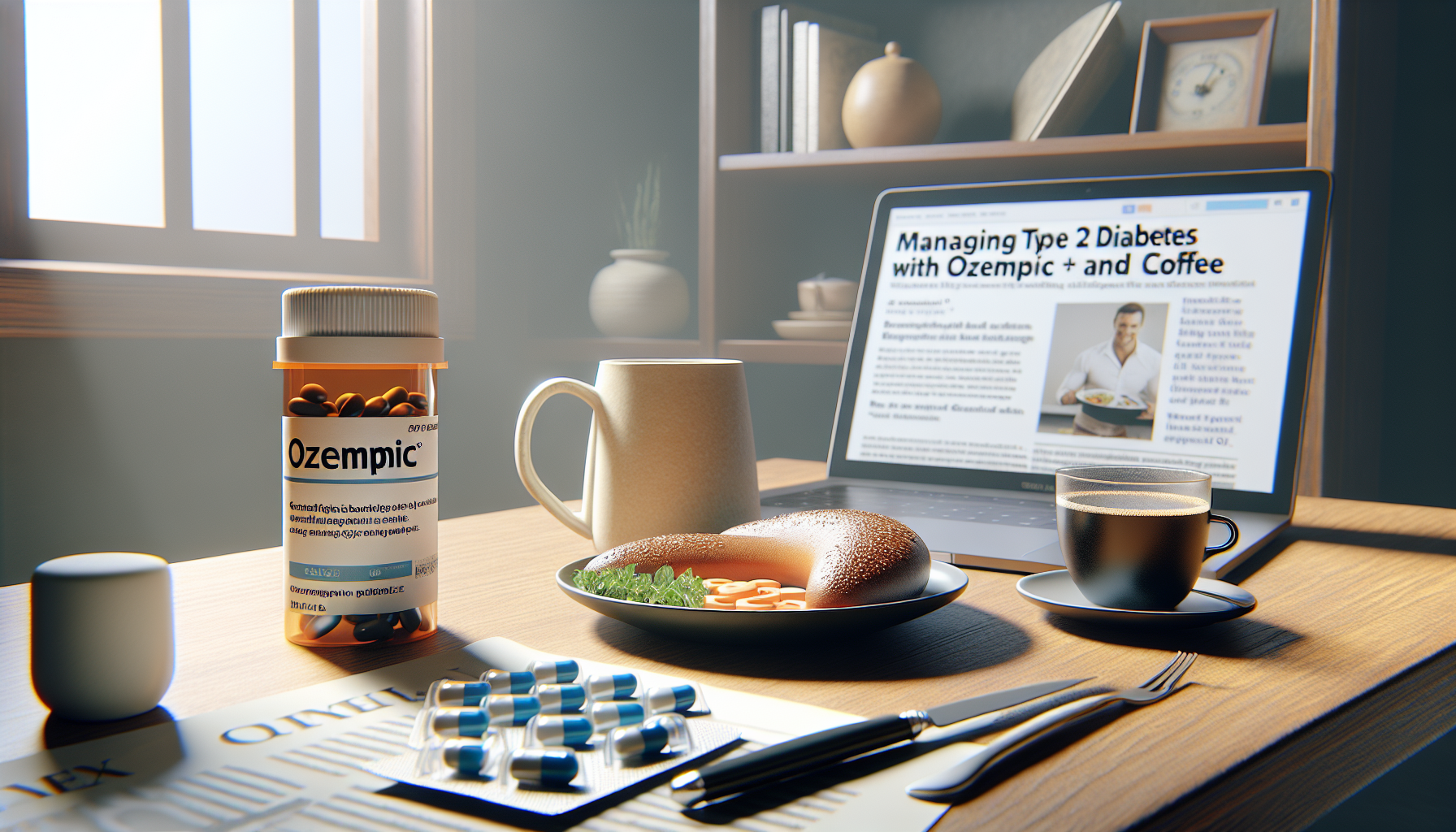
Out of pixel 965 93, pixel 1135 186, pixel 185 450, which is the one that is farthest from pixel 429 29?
pixel 1135 186

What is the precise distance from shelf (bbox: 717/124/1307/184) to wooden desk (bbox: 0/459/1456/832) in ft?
2.31

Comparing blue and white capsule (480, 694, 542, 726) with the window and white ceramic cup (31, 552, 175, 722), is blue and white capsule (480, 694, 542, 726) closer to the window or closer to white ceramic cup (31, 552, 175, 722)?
white ceramic cup (31, 552, 175, 722)

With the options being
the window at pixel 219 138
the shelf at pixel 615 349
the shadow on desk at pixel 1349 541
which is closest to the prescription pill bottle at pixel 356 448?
the shadow on desk at pixel 1349 541

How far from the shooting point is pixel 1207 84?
4.42 feet

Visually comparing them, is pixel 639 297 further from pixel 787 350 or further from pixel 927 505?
pixel 927 505

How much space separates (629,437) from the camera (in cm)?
71

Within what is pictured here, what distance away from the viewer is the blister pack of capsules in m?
0.35

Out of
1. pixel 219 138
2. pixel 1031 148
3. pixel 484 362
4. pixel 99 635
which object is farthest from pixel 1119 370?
pixel 219 138

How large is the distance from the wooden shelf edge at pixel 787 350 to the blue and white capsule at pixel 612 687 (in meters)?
1.13

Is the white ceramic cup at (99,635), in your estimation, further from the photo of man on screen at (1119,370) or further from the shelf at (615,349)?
the shelf at (615,349)

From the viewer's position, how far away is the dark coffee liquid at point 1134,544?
1.84ft

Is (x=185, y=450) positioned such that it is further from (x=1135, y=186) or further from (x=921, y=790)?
(x=921, y=790)

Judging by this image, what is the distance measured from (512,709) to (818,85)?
1397mm

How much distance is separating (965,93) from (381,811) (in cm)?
165
